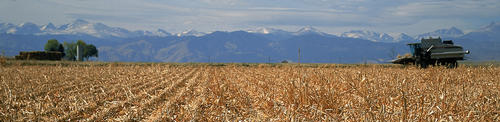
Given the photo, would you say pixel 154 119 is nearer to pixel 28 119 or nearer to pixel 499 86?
pixel 28 119

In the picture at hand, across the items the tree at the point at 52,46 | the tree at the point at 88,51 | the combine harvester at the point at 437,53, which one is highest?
the tree at the point at 52,46

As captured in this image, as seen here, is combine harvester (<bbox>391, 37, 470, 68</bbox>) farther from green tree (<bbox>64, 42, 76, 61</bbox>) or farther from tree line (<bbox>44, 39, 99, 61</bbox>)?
green tree (<bbox>64, 42, 76, 61</bbox>)

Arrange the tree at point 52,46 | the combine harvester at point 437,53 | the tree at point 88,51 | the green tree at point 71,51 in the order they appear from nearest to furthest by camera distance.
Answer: the combine harvester at point 437,53 < the tree at point 52,46 < the tree at point 88,51 < the green tree at point 71,51

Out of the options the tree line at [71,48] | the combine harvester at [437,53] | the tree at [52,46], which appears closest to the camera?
the combine harvester at [437,53]

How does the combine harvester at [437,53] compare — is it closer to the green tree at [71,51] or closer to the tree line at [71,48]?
the tree line at [71,48]

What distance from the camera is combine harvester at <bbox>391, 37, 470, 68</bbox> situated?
2962 cm

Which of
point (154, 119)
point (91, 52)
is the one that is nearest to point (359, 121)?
point (154, 119)

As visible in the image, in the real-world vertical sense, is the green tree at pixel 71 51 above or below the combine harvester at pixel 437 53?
above

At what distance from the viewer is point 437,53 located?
30141mm

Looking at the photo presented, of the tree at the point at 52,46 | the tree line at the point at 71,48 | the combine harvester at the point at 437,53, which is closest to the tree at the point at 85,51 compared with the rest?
the tree line at the point at 71,48

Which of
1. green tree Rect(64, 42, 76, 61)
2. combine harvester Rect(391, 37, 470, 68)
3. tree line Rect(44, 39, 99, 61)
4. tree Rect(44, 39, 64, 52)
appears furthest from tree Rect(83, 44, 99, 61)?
combine harvester Rect(391, 37, 470, 68)

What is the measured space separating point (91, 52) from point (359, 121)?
7428 inches

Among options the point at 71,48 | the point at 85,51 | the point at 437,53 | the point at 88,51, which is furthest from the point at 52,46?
the point at 437,53

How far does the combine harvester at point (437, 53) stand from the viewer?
2962cm
